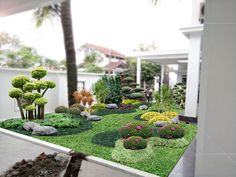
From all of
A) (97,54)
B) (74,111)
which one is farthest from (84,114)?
(97,54)

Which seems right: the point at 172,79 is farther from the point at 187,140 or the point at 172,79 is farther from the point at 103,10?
the point at 187,140

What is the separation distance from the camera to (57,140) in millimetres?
6109

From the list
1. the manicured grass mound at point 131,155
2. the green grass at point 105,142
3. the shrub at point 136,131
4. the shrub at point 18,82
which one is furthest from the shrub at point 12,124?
the manicured grass mound at point 131,155

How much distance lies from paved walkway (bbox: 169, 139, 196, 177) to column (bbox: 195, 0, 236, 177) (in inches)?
35.4

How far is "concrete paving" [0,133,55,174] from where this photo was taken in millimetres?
4395

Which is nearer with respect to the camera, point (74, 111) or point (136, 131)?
point (136, 131)

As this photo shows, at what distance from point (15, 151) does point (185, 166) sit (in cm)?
375

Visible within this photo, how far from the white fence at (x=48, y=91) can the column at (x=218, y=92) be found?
8.79 m

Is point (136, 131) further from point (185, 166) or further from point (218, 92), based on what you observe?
point (218, 92)

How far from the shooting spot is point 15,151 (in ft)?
16.5

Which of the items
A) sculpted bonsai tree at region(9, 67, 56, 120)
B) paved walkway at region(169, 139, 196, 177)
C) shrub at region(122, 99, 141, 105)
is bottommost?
paved walkway at region(169, 139, 196, 177)

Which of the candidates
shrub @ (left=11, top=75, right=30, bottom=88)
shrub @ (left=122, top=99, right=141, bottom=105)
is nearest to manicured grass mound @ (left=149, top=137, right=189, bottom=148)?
shrub @ (left=11, top=75, right=30, bottom=88)

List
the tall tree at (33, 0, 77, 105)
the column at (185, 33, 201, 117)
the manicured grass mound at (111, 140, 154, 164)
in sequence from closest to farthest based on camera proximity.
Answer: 1. the manicured grass mound at (111, 140, 154, 164)
2. the column at (185, 33, 201, 117)
3. the tall tree at (33, 0, 77, 105)

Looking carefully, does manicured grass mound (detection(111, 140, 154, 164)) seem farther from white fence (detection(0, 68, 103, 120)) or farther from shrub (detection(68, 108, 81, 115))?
white fence (detection(0, 68, 103, 120))
